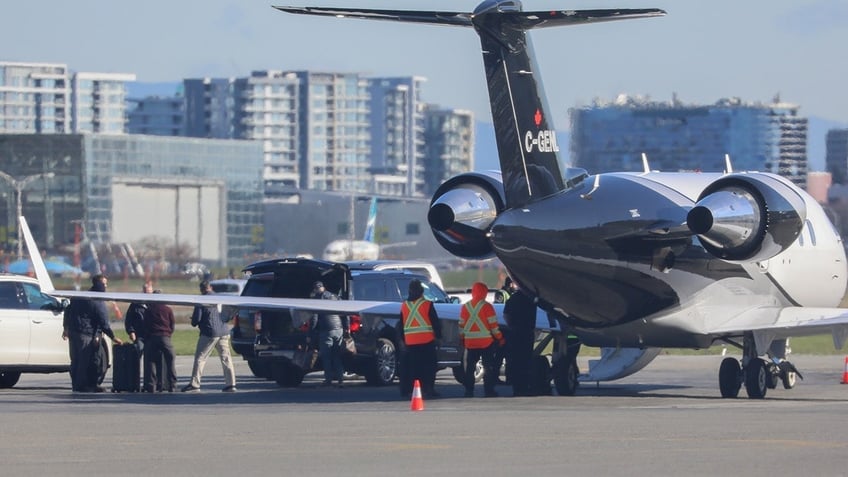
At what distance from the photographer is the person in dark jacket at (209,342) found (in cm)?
2580

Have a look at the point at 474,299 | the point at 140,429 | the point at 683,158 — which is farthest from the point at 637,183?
the point at 683,158

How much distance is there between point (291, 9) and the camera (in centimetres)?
2111

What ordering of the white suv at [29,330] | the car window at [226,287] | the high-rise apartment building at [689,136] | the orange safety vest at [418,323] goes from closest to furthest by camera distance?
the orange safety vest at [418,323] < the white suv at [29,330] < the car window at [226,287] < the high-rise apartment building at [689,136]

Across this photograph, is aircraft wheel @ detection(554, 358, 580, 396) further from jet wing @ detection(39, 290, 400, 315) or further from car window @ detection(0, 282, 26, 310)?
car window @ detection(0, 282, 26, 310)

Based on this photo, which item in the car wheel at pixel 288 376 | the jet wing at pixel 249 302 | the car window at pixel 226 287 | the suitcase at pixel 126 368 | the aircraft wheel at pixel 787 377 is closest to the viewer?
the jet wing at pixel 249 302

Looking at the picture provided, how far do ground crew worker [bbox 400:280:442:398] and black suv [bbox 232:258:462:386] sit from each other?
2.80m

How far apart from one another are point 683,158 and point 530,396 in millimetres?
81623

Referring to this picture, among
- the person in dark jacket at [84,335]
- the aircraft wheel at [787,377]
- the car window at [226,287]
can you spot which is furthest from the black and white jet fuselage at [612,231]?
the car window at [226,287]

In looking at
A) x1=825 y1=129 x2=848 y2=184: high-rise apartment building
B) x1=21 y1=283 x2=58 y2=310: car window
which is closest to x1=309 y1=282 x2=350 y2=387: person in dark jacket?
x1=21 y1=283 x2=58 y2=310: car window

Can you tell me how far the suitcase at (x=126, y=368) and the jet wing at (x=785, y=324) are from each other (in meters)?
9.48

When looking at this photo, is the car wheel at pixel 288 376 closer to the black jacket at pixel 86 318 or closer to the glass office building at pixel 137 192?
the black jacket at pixel 86 318

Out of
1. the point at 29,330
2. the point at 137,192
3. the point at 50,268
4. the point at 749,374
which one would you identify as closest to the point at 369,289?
the point at 29,330

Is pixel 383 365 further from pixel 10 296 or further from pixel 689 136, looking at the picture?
pixel 689 136

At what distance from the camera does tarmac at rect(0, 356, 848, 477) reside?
13930mm
